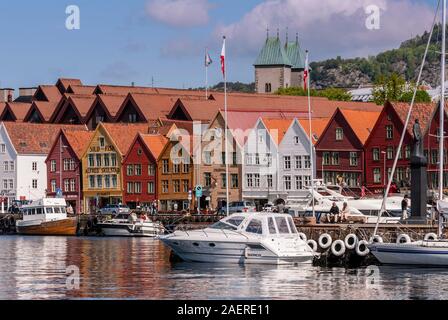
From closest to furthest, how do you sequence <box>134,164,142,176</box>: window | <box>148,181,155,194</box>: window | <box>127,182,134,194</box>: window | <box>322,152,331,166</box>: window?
<box>322,152,331,166</box>: window → <box>148,181,155,194</box>: window → <box>134,164,142,176</box>: window → <box>127,182,134,194</box>: window

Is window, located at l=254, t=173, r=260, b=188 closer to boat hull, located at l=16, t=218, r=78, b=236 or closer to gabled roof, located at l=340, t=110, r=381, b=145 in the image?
gabled roof, located at l=340, t=110, r=381, b=145

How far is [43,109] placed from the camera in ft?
581

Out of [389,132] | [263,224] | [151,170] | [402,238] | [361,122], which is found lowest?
[402,238]

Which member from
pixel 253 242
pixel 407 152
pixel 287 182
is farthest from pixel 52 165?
pixel 253 242

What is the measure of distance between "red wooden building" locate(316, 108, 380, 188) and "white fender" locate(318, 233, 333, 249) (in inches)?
2163

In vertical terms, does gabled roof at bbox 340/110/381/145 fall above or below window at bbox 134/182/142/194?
above

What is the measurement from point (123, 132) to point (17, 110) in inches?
1771

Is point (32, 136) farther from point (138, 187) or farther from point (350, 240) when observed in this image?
point (350, 240)

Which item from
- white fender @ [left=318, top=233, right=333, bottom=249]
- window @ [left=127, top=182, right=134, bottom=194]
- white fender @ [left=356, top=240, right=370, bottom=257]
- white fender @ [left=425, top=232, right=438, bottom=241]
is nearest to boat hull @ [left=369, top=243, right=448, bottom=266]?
white fender @ [left=356, top=240, right=370, bottom=257]

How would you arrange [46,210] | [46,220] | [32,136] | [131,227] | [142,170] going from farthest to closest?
[32,136]
[142,170]
[46,210]
[46,220]
[131,227]

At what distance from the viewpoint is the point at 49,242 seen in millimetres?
96812

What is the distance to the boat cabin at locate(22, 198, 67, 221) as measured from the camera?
378 feet

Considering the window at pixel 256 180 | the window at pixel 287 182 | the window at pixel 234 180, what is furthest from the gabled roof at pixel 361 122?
the window at pixel 234 180
